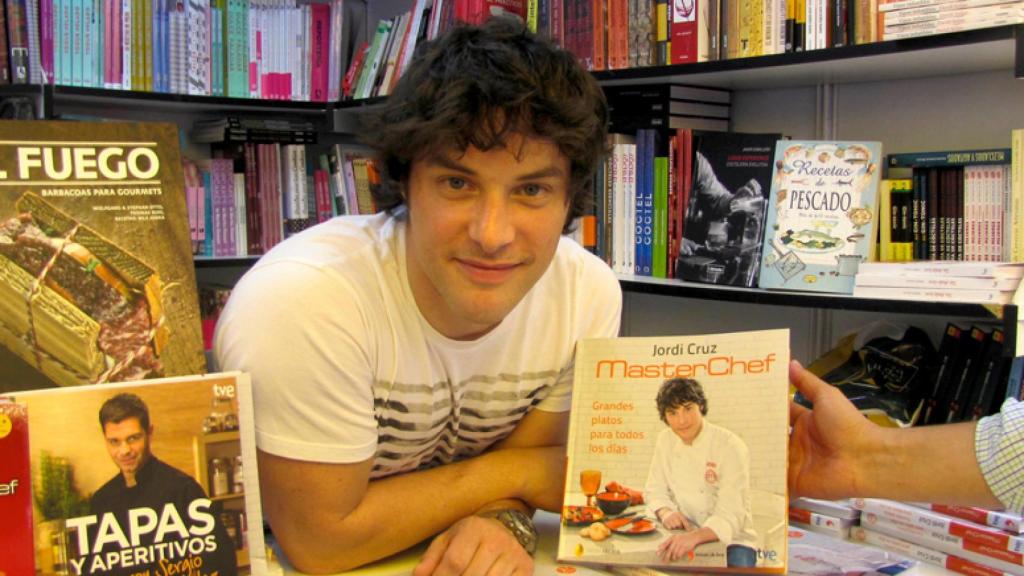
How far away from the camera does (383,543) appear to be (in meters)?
1.11

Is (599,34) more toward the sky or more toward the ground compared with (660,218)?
more toward the sky

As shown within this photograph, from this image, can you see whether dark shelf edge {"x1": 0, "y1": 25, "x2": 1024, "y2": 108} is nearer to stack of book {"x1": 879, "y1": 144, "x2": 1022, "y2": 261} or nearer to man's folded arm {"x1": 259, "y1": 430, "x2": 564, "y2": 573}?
stack of book {"x1": 879, "y1": 144, "x2": 1022, "y2": 261}

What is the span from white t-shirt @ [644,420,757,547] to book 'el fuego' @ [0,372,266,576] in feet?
1.50

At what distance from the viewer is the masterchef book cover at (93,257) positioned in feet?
2.92

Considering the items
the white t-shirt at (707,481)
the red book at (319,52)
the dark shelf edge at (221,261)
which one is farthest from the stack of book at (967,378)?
the red book at (319,52)

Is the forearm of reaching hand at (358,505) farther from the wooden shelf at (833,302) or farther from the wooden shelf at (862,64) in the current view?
the wooden shelf at (862,64)

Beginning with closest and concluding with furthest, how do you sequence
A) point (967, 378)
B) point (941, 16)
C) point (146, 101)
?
point (941, 16)
point (967, 378)
point (146, 101)

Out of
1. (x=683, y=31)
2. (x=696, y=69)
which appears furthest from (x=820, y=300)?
(x=683, y=31)

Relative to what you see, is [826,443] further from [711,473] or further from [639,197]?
[639,197]

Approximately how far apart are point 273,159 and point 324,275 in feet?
6.72

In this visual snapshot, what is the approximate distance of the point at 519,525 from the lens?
1150mm

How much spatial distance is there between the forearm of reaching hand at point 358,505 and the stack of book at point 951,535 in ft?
1.67

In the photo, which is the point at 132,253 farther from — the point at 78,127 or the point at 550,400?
the point at 550,400

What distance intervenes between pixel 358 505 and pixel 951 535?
0.75 m
